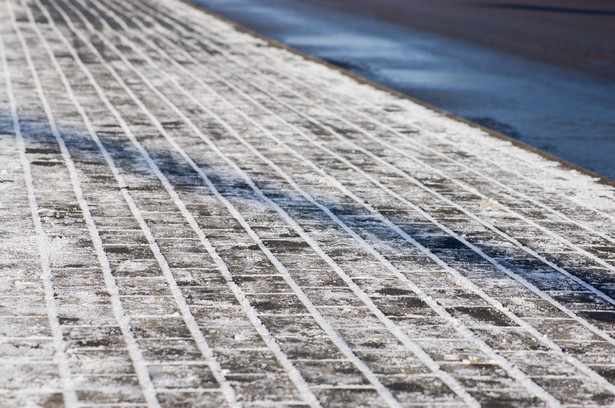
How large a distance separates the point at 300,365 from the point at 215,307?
594 mm

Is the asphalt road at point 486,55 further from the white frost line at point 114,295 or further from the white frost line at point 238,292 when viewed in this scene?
the white frost line at point 114,295

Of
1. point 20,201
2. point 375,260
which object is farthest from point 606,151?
point 20,201

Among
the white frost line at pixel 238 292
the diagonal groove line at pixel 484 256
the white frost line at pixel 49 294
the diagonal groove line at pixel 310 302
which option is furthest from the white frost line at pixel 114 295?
the diagonal groove line at pixel 484 256

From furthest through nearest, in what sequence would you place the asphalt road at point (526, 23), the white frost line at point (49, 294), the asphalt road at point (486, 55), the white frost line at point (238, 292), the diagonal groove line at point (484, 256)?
the asphalt road at point (526, 23) < the asphalt road at point (486, 55) < the diagonal groove line at point (484, 256) < the white frost line at point (238, 292) < the white frost line at point (49, 294)

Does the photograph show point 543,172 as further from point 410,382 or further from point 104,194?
point 410,382

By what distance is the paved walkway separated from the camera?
3020 millimetres

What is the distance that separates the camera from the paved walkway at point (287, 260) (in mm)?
3020

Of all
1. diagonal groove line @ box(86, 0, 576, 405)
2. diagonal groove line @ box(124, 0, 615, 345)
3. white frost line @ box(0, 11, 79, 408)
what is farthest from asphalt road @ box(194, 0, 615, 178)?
white frost line @ box(0, 11, 79, 408)

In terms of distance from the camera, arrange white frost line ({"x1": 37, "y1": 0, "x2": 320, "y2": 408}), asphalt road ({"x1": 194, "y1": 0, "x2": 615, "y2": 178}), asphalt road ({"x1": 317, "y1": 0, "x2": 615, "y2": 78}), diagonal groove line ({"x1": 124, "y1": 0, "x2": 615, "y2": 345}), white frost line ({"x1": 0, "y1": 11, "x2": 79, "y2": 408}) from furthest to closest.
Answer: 1. asphalt road ({"x1": 317, "y1": 0, "x2": 615, "y2": 78})
2. asphalt road ({"x1": 194, "y1": 0, "x2": 615, "y2": 178})
3. diagonal groove line ({"x1": 124, "y1": 0, "x2": 615, "y2": 345})
4. white frost line ({"x1": 37, "y1": 0, "x2": 320, "y2": 408})
5. white frost line ({"x1": 0, "y1": 11, "x2": 79, "y2": 408})

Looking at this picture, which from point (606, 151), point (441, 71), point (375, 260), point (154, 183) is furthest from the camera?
point (441, 71)

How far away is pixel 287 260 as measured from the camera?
4148 millimetres

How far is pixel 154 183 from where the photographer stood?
17.5 ft

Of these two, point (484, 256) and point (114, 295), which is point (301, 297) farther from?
point (484, 256)

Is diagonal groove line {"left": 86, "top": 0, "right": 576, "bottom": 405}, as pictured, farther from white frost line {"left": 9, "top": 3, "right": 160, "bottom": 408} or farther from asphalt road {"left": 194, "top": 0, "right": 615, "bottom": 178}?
asphalt road {"left": 194, "top": 0, "right": 615, "bottom": 178}
